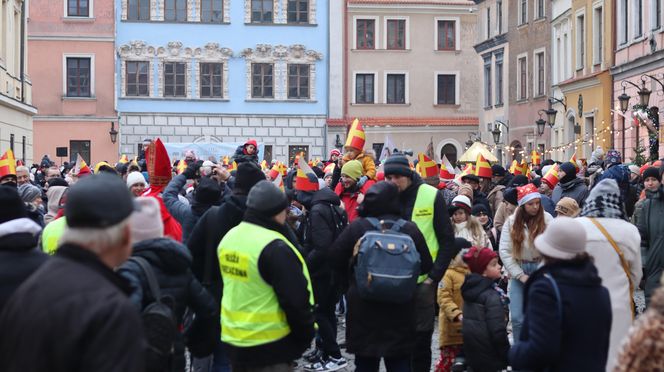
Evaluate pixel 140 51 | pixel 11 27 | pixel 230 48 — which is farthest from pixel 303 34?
pixel 11 27

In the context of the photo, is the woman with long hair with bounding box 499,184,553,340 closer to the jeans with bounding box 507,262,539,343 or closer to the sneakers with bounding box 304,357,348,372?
the jeans with bounding box 507,262,539,343

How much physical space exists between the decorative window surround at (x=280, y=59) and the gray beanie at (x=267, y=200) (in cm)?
4709

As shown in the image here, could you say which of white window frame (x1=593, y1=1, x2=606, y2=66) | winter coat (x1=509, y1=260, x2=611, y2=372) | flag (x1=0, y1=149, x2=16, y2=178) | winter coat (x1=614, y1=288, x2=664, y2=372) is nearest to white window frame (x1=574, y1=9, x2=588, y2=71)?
white window frame (x1=593, y1=1, x2=606, y2=66)

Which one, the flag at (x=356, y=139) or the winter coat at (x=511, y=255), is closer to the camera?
the winter coat at (x=511, y=255)

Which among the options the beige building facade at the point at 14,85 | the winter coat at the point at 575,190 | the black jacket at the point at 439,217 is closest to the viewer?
the black jacket at the point at 439,217

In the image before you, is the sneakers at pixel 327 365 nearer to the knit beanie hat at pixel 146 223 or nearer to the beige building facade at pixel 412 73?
the knit beanie hat at pixel 146 223

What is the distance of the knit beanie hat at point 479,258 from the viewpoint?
847 cm

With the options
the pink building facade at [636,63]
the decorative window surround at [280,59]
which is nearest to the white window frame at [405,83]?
the decorative window surround at [280,59]

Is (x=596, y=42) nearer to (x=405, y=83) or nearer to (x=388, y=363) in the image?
(x=405, y=83)

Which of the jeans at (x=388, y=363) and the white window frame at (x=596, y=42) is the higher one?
the white window frame at (x=596, y=42)

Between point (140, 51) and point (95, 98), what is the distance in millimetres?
2855

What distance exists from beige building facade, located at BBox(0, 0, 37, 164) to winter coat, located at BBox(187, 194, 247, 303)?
25.4 m

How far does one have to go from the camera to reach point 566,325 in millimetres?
5969

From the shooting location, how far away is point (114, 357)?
365 cm
